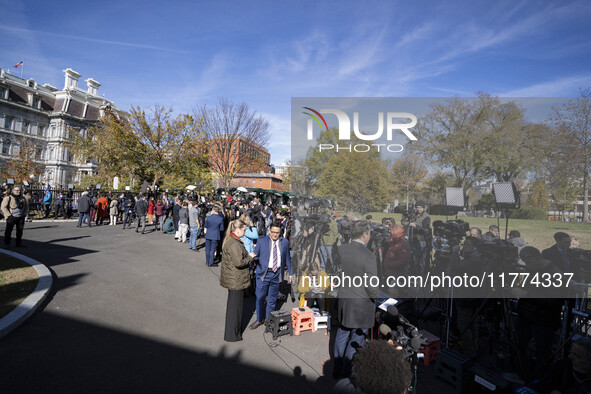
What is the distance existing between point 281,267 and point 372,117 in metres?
3.27

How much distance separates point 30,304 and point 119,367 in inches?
105

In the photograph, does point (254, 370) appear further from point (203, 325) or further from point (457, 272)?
point (457, 272)

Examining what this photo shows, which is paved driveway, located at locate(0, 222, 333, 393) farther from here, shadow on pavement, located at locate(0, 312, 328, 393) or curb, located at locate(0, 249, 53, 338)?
curb, located at locate(0, 249, 53, 338)

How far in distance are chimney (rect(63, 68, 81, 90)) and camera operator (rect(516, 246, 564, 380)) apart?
8122cm

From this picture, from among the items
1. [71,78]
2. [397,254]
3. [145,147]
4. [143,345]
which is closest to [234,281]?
[143,345]

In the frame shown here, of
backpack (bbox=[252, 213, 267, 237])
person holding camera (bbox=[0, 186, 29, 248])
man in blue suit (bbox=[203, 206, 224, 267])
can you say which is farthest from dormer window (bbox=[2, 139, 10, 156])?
man in blue suit (bbox=[203, 206, 224, 267])

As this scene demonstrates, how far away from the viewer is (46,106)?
195ft

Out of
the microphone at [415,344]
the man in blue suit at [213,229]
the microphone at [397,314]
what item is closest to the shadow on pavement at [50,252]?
the man in blue suit at [213,229]

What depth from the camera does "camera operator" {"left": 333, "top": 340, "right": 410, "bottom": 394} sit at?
1.86m

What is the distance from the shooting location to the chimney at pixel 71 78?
6375 centimetres

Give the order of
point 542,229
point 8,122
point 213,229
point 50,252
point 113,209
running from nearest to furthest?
point 542,229 → point 213,229 → point 50,252 → point 113,209 → point 8,122

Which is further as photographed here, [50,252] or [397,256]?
[50,252]

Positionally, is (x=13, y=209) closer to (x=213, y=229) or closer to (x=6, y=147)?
(x=213, y=229)

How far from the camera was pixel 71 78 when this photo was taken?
6525 centimetres
